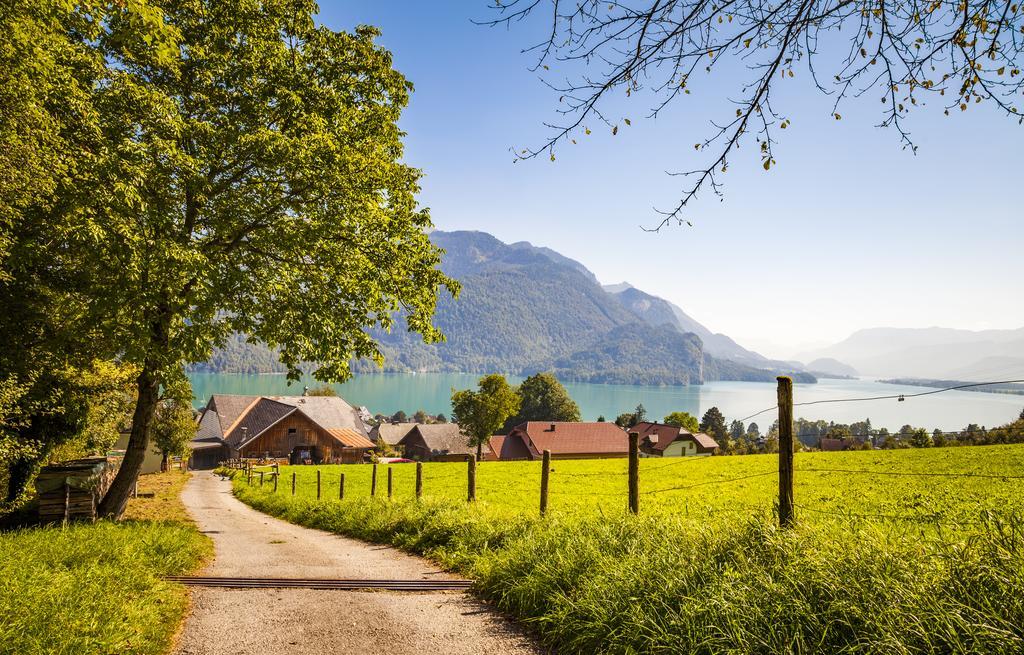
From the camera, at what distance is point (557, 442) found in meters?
64.9

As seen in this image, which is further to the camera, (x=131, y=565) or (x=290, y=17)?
(x=290, y=17)

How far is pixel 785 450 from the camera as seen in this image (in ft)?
19.7

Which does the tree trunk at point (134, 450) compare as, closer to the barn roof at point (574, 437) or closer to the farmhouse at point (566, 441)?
the farmhouse at point (566, 441)

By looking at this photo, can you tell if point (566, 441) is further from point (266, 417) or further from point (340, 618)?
point (340, 618)

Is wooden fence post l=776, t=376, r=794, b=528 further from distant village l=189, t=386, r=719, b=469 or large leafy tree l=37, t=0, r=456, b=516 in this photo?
distant village l=189, t=386, r=719, b=469

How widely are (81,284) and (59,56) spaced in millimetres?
4273

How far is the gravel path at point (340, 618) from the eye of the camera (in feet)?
16.1

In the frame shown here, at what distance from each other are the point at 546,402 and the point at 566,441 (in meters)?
24.1

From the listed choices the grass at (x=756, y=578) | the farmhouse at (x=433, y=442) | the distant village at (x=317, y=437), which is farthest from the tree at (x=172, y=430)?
the grass at (x=756, y=578)

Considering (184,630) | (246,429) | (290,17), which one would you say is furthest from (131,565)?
(246,429)

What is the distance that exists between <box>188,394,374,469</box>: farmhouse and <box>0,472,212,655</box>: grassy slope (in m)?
55.5

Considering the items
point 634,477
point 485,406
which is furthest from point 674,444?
point 634,477

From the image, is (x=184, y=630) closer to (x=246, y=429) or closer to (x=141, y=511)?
(x=141, y=511)

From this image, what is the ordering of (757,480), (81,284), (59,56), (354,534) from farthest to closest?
(757,480)
(354,534)
(81,284)
(59,56)
